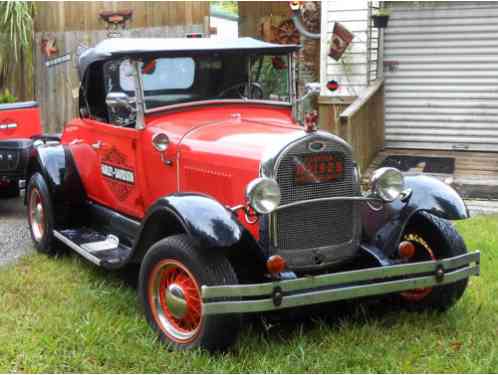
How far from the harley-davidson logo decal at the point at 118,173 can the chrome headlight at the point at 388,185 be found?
176 centimetres

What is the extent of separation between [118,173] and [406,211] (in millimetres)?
2125

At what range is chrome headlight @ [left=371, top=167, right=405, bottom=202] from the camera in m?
4.17

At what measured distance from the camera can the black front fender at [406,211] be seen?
4.20 meters

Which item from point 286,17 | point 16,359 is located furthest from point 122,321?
point 286,17

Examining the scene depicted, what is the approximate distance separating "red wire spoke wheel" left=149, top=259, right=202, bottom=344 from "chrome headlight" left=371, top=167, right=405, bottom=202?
4.06 ft

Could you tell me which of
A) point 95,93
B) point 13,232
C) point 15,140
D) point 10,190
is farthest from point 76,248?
point 10,190

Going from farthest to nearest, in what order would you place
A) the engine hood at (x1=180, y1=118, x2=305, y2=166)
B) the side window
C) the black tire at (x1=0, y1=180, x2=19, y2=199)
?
the black tire at (x1=0, y1=180, x2=19, y2=199), the side window, the engine hood at (x1=180, y1=118, x2=305, y2=166)

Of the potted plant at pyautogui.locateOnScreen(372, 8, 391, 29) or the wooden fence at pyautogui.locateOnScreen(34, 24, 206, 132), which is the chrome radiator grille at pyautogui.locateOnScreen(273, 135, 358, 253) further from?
the wooden fence at pyautogui.locateOnScreen(34, 24, 206, 132)

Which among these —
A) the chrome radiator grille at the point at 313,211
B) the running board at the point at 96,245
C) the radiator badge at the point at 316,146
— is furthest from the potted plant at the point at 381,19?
the radiator badge at the point at 316,146

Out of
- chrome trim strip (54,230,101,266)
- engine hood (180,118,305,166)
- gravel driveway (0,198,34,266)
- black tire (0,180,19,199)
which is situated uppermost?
engine hood (180,118,305,166)

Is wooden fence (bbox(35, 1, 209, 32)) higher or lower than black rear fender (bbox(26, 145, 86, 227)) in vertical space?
higher

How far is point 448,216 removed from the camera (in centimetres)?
418

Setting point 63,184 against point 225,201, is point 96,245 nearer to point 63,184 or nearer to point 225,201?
point 63,184

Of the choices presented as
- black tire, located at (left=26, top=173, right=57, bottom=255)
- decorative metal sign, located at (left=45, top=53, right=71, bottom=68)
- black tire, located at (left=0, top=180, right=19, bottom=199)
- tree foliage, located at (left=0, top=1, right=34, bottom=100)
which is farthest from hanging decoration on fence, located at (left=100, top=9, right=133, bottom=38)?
black tire, located at (left=26, top=173, right=57, bottom=255)
